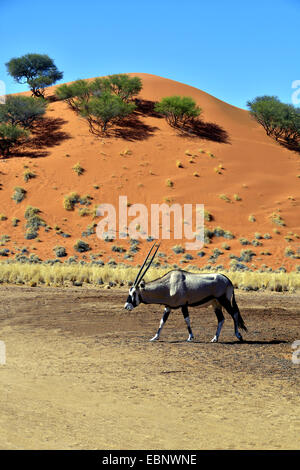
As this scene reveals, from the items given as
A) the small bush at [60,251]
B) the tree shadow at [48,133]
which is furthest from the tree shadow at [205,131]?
the small bush at [60,251]

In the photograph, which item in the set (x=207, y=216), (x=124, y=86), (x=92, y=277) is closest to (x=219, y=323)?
(x=92, y=277)

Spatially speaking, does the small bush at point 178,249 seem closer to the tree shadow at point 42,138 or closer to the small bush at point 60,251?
the small bush at point 60,251

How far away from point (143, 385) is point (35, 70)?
236 feet

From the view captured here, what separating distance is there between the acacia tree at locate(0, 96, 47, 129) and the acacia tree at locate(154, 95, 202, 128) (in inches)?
524

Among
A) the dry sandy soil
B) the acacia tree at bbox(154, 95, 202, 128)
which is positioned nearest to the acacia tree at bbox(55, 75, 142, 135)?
the acacia tree at bbox(154, 95, 202, 128)

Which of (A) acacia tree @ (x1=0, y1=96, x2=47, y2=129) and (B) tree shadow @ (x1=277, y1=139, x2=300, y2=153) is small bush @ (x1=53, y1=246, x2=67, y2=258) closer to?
(A) acacia tree @ (x1=0, y1=96, x2=47, y2=129)

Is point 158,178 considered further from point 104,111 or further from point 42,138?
point 42,138

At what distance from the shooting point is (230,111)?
232ft

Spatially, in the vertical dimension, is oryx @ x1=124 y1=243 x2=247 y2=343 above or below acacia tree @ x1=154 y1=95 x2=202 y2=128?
below

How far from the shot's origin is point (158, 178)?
50.2 m

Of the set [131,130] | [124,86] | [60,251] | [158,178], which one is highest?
[124,86]

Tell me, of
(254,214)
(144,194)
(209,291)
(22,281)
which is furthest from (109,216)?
(209,291)

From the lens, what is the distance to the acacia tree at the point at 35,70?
236ft

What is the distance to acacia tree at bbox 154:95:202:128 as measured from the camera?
6009 cm
